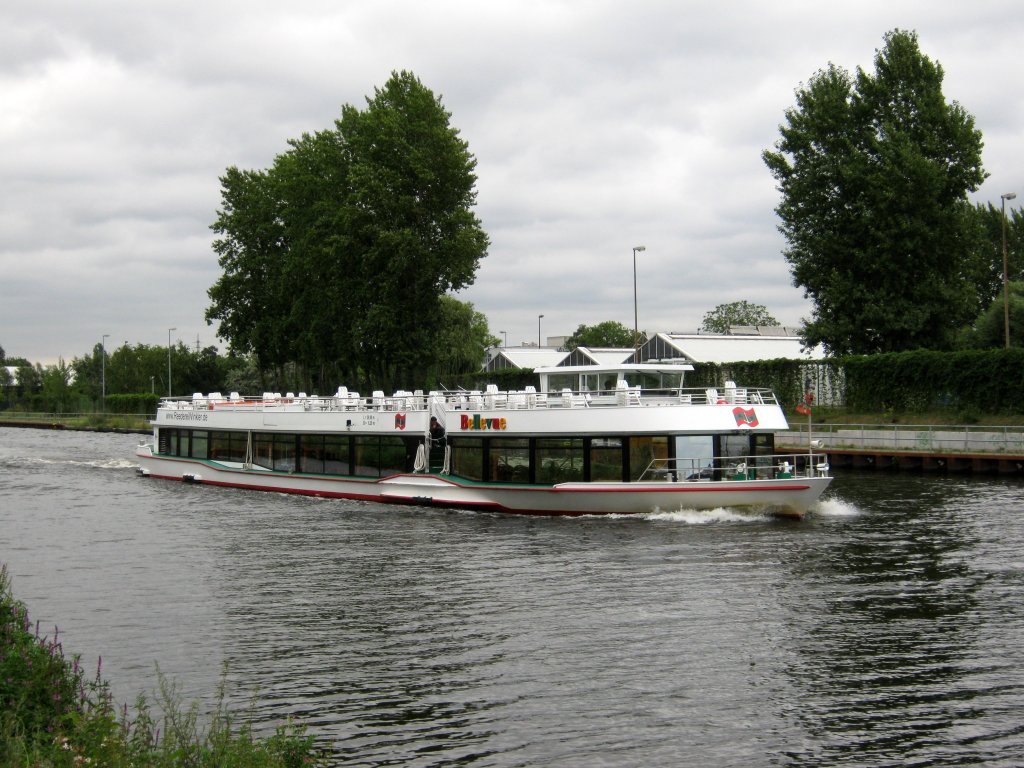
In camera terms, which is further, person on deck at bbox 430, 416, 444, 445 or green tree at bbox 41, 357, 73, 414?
green tree at bbox 41, 357, 73, 414

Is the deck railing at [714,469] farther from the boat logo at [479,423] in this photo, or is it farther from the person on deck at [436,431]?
the person on deck at [436,431]

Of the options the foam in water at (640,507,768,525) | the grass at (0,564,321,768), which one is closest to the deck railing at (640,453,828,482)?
the foam in water at (640,507,768,525)

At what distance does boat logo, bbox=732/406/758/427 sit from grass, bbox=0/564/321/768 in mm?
18293

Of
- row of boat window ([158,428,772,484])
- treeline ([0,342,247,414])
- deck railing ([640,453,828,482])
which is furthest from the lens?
treeline ([0,342,247,414])

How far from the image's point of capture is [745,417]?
2764 centimetres

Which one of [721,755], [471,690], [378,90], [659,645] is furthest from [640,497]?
[378,90]

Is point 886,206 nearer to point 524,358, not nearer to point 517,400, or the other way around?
point 517,400

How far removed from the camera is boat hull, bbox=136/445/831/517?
2712 centimetres

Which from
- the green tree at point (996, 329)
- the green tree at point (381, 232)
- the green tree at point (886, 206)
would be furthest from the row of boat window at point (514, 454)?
the green tree at point (996, 329)

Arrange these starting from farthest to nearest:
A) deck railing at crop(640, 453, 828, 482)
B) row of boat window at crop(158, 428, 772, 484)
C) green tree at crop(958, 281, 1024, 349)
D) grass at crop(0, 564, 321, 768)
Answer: green tree at crop(958, 281, 1024, 349)
row of boat window at crop(158, 428, 772, 484)
deck railing at crop(640, 453, 828, 482)
grass at crop(0, 564, 321, 768)

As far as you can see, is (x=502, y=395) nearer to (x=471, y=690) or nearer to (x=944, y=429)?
(x=471, y=690)

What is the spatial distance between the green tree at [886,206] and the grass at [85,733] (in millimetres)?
51981

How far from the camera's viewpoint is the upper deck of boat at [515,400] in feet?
93.4

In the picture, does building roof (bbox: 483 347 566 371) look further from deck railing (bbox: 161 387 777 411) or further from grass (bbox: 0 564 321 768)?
grass (bbox: 0 564 321 768)
